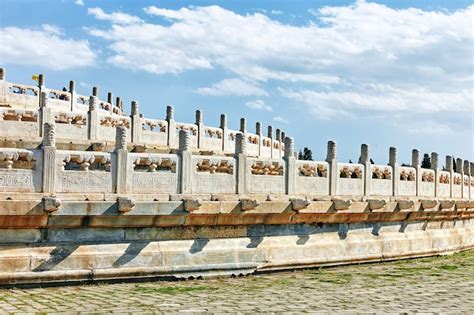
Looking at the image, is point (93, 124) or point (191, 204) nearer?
point (191, 204)

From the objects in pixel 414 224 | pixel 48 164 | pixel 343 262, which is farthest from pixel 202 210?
pixel 414 224

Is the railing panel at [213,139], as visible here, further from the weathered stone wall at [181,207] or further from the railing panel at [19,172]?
the railing panel at [19,172]

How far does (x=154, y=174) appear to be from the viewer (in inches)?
559

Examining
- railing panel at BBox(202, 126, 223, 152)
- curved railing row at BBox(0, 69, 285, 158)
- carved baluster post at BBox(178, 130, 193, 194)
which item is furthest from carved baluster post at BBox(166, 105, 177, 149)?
carved baluster post at BBox(178, 130, 193, 194)

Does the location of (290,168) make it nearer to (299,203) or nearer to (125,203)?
(299,203)

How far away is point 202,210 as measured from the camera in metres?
14.3

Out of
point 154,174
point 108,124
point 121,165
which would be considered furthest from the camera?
point 108,124

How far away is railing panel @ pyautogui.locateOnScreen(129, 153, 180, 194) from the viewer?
13992 mm

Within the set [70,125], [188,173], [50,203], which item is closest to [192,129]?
[70,125]

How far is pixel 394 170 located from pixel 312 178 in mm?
3721

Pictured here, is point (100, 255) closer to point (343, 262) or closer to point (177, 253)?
point (177, 253)

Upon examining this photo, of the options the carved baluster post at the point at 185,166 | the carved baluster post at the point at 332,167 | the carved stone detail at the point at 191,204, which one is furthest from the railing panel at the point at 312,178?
the carved stone detail at the point at 191,204

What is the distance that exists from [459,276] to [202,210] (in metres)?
6.38

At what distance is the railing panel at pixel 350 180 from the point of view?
702 inches
